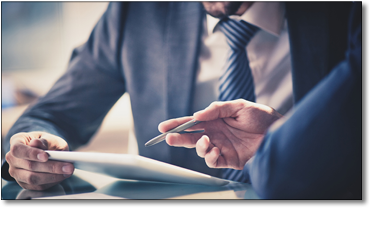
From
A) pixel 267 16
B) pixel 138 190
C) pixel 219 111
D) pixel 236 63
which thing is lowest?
pixel 138 190

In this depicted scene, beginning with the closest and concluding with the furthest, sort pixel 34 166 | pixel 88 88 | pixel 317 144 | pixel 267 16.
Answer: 1. pixel 317 144
2. pixel 34 166
3. pixel 267 16
4. pixel 88 88

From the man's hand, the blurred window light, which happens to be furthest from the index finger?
the blurred window light

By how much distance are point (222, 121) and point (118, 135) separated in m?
0.29

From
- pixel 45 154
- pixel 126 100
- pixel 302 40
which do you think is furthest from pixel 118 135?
pixel 302 40

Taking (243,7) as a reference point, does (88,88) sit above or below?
below

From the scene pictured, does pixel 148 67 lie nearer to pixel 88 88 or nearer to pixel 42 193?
pixel 88 88

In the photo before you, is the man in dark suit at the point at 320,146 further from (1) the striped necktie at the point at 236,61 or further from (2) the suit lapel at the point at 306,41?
(1) the striped necktie at the point at 236,61

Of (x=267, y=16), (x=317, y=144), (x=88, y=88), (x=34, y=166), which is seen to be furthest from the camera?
(x=88, y=88)

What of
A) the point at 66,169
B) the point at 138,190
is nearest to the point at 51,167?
the point at 66,169

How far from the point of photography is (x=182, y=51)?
0.62 metres

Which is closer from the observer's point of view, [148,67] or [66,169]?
[66,169]

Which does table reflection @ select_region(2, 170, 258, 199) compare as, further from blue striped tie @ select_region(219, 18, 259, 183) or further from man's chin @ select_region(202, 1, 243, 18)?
man's chin @ select_region(202, 1, 243, 18)

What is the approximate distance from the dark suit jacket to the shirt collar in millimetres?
22

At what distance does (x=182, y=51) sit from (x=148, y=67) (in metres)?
0.10
